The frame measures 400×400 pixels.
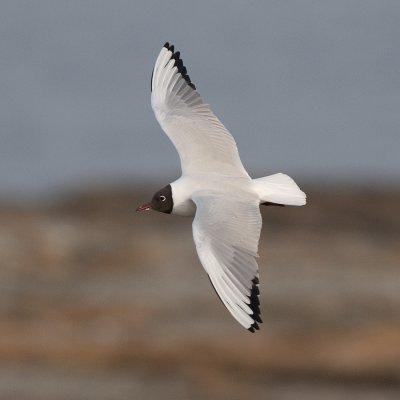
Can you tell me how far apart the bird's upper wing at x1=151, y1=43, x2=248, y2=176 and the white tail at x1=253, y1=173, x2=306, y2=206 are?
0.53ft

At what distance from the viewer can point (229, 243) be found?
7273mm

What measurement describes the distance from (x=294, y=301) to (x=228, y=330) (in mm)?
924

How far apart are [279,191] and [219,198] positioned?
14.3 inches

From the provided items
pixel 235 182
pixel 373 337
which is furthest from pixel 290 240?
pixel 235 182

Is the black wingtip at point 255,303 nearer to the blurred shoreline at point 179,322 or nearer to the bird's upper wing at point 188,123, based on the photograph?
the bird's upper wing at point 188,123

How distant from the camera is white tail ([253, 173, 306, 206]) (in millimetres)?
7496

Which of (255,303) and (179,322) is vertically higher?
(255,303)

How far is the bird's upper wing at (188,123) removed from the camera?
7.91 m

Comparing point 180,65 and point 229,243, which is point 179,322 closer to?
point 180,65

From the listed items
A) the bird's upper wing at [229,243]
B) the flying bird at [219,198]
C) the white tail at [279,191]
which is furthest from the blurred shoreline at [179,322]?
the bird's upper wing at [229,243]

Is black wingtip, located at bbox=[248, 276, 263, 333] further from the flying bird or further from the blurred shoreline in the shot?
the blurred shoreline

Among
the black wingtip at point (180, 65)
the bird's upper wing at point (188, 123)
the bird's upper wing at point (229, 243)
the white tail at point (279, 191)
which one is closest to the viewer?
the bird's upper wing at point (229, 243)

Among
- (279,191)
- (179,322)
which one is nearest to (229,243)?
(279,191)

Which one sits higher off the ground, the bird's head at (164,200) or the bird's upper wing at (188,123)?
the bird's upper wing at (188,123)
